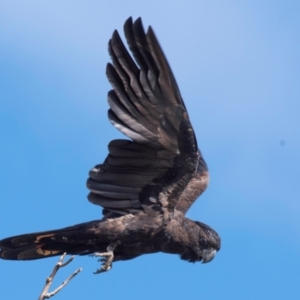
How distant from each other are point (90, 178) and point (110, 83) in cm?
143

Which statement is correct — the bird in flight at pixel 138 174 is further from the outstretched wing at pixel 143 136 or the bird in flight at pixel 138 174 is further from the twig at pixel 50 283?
the twig at pixel 50 283

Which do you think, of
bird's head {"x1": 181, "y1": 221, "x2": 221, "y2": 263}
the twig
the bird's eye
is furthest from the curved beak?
the twig

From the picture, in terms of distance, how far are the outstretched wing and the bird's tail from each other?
0.62 metres

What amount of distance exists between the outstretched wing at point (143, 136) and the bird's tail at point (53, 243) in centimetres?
62

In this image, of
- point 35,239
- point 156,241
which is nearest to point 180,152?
point 156,241

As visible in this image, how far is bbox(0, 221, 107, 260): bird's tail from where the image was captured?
1395 centimetres

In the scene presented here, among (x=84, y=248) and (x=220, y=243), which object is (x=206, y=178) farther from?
(x=84, y=248)

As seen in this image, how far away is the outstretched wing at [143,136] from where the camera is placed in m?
13.6

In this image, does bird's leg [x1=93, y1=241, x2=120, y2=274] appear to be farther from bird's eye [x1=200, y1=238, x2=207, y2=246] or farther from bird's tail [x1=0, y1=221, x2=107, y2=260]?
bird's eye [x1=200, y1=238, x2=207, y2=246]

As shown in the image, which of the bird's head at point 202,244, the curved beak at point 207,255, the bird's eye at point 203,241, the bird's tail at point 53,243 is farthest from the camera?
the curved beak at point 207,255

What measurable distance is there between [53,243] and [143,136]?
1888 millimetres

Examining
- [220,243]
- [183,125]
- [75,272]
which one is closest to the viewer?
[75,272]

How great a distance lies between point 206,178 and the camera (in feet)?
52.3

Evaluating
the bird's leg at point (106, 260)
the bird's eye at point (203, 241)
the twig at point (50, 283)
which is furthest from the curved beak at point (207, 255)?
the twig at point (50, 283)
